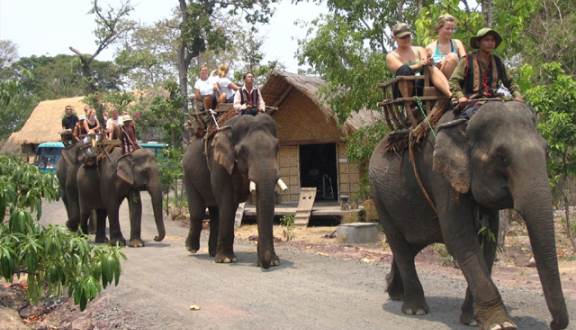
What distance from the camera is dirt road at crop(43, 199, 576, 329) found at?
7.56 meters

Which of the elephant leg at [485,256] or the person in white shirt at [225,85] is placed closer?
the elephant leg at [485,256]

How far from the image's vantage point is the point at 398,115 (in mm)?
7977

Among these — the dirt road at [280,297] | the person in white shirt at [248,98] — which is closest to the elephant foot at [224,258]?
the dirt road at [280,297]

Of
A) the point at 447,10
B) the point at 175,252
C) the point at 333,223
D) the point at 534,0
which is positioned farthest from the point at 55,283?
the point at 333,223

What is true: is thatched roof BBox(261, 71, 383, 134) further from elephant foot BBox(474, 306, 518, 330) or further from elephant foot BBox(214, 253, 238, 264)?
elephant foot BBox(474, 306, 518, 330)

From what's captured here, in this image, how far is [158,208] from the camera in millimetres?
14359

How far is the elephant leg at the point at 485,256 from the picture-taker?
699 centimetres

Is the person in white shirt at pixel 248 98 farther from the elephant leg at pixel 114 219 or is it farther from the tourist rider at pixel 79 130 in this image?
the tourist rider at pixel 79 130

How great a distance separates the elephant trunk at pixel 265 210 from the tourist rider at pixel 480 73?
4314 millimetres

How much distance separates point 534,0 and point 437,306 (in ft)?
23.0

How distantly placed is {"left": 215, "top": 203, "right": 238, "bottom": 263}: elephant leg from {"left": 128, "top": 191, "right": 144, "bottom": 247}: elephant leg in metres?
3.18

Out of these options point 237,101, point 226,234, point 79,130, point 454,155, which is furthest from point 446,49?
point 79,130

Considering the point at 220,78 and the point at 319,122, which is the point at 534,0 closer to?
the point at 220,78

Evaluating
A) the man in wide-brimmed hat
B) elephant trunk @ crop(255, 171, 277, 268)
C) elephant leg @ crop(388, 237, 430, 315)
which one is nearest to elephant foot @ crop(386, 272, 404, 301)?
elephant leg @ crop(388, 237, 430, 315)
